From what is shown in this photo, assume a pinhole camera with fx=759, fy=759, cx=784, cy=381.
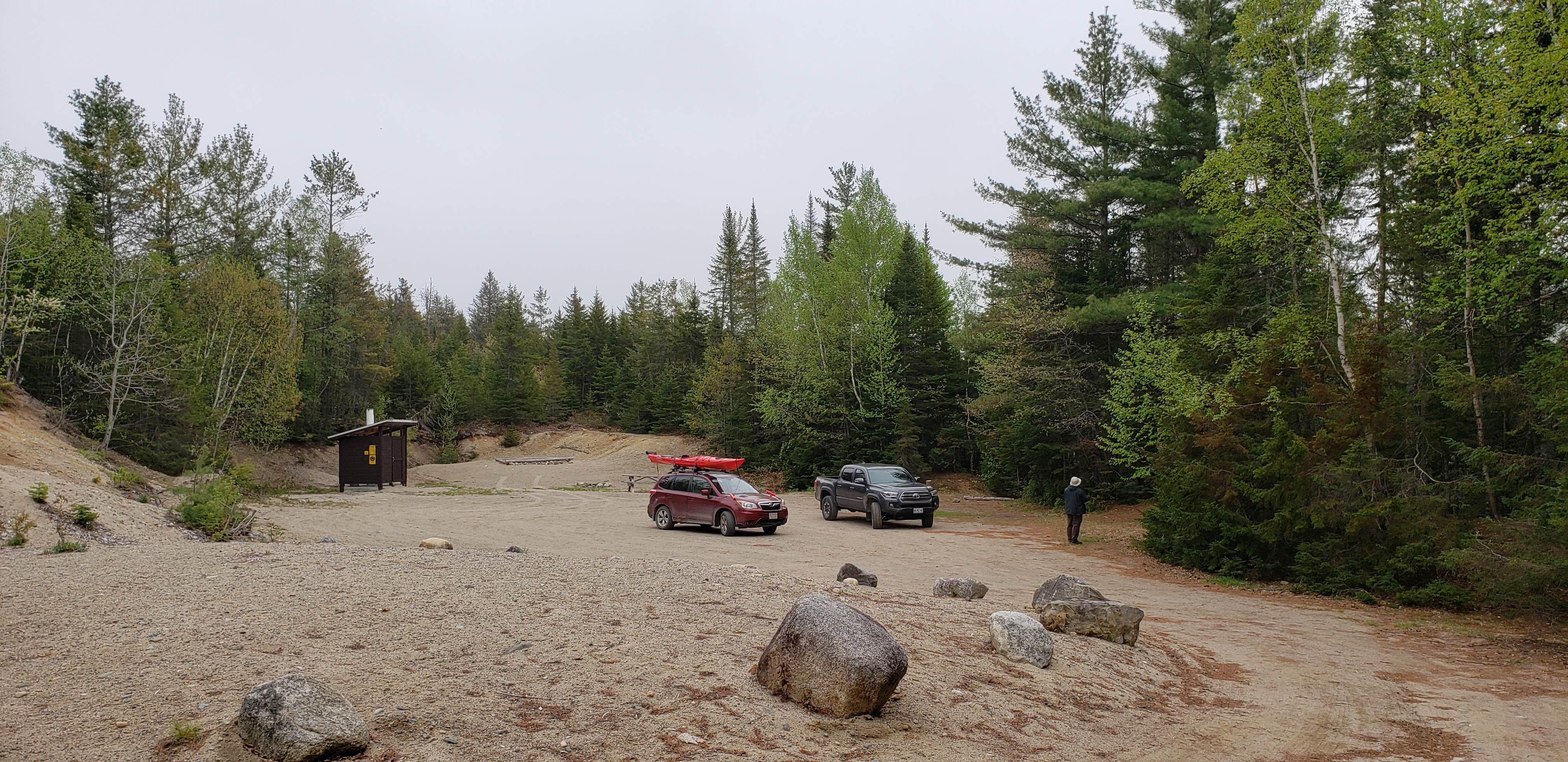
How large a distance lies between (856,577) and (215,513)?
10995 mm

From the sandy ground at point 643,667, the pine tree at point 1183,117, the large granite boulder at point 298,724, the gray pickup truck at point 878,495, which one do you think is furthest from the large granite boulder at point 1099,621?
the pine tree at point 1183,117

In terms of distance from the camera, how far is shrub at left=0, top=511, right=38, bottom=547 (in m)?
9.96

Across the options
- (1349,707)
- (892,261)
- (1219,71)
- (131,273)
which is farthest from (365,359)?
(1349,707)

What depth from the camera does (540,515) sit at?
23.7 metres

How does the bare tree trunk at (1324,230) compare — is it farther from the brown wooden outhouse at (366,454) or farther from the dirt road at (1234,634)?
the brown wooden outhouse at (366,454)

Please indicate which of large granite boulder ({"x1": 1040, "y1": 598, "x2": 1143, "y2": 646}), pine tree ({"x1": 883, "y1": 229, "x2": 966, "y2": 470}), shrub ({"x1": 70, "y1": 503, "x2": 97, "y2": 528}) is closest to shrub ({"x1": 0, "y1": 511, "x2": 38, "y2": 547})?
shrub ({"x1": 70, "y1": 503, "x2": 97, "y2": 528})

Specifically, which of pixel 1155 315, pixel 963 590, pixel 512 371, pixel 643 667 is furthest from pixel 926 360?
pixel 512 371

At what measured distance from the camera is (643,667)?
5738mm

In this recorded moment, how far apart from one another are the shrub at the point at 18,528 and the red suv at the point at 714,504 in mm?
11984

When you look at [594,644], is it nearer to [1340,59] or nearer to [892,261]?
[1340,59]

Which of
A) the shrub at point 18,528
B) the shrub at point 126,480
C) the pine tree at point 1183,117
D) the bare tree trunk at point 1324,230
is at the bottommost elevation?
the shrub at point 18,528

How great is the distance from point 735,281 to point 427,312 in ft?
273

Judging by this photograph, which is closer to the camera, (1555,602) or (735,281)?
(1555,602)

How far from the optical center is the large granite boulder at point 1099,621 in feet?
27.1
